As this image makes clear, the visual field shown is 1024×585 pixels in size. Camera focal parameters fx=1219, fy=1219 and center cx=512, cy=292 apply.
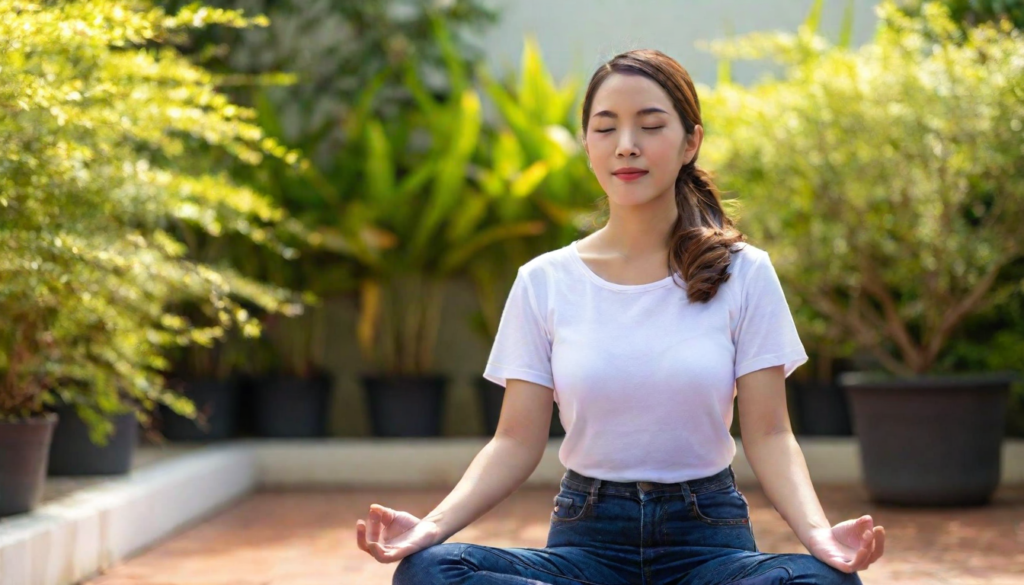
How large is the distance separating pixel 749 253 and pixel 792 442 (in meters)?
0.32

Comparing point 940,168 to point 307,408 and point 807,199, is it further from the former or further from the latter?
point 307,408

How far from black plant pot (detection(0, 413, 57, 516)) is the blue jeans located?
1.70 meters

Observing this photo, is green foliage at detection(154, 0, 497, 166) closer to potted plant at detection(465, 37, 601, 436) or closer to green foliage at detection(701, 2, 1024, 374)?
potted plant at detection(465, 37, 601, 436)

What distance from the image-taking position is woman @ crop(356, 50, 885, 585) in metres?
1.87

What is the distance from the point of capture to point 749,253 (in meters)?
2.00

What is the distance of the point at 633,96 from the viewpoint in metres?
2.00

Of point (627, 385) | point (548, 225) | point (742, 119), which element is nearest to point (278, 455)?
point (548, 225)

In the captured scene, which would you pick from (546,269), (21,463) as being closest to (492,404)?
(21,463)

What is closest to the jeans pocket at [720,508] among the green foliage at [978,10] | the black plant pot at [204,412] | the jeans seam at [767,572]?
the jeans seam at [767,572]

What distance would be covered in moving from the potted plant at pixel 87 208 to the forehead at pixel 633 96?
1.07 meters

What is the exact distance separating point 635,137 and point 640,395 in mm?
422

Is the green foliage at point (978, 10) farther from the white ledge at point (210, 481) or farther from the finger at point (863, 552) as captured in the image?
the finger at point (863, 552)

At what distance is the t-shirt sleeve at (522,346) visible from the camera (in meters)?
2.02

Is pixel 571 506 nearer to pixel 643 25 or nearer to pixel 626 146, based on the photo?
pixel 626 146
